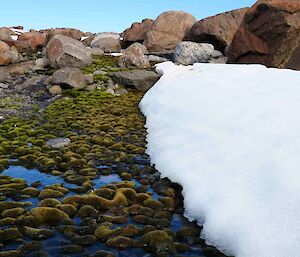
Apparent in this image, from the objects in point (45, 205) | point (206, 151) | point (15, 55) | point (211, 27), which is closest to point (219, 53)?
point (211, 27)

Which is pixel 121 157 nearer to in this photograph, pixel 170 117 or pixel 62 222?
pixel 170 117

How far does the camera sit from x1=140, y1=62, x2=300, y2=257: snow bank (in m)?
4.74

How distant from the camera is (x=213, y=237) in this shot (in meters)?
5.04

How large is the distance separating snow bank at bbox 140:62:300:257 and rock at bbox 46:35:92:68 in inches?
438

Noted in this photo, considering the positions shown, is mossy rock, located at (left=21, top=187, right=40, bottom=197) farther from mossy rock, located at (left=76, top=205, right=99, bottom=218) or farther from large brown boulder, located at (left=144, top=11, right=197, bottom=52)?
large brown boulder, located at (left=144, top=11, right=197, bottom=52)

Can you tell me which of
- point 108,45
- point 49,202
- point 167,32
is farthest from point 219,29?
point 49,202

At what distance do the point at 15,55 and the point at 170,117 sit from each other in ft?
68.1

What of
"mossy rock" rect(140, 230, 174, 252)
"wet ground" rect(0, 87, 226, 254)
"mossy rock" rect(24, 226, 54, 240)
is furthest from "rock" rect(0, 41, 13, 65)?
"mossy rock" rect(140, 230, 174, 252)

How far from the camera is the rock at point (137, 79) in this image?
16906 millimetres

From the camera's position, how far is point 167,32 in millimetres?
34719

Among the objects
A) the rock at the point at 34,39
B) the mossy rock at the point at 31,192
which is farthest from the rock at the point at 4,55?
the mossy rock at the point at 31,192

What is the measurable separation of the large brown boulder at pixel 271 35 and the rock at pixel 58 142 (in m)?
14.9

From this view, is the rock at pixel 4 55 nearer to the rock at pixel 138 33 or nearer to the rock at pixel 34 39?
the rock at pixel 34 39

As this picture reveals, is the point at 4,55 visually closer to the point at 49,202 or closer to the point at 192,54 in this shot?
the point at 192,54
